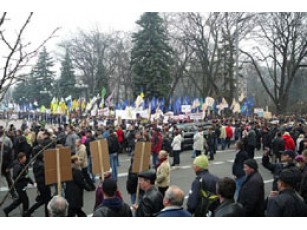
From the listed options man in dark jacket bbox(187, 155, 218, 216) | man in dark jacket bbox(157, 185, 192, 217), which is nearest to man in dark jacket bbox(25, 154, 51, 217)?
man in dark jacket bbox(187, 155, 218, 216)

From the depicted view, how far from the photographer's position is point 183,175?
14.2 m

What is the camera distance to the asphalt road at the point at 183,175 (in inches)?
402

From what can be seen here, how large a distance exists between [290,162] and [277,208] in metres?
2.66

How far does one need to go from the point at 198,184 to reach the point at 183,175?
850 cm

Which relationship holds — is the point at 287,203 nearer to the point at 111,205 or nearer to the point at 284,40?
the point at 111,205

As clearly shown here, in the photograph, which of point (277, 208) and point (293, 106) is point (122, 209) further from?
point (293, 106)

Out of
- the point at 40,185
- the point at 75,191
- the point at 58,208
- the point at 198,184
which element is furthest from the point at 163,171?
the point at 58,208

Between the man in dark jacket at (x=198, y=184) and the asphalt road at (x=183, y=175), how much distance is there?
4.05 m

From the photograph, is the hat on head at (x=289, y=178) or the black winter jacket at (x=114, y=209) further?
the hat on head at (x=289, y=178)

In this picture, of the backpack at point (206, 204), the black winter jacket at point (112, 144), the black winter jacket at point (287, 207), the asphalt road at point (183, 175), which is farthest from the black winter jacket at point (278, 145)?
the black winter jacket at point (287, 207)

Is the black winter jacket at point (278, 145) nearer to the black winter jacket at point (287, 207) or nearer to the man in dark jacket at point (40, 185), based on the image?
the man in dark jacket at point (40, 185)

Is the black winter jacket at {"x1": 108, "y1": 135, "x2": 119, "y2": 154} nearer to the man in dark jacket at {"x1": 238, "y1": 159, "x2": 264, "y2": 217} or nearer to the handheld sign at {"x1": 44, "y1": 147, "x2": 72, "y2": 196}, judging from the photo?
the handheld sign at {"x1": 44, "y1": 147, "x2": 72, "y2": 196}

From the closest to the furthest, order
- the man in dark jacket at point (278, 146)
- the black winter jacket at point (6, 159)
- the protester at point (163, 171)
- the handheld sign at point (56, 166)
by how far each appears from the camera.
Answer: the handheld sign at point (56, 166) → the protester at point (163, 171) → the black winter jacket at point (6, 159) → the man in dark jacket at point (278, 146)

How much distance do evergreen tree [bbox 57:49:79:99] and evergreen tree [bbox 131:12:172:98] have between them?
20.5 metres
